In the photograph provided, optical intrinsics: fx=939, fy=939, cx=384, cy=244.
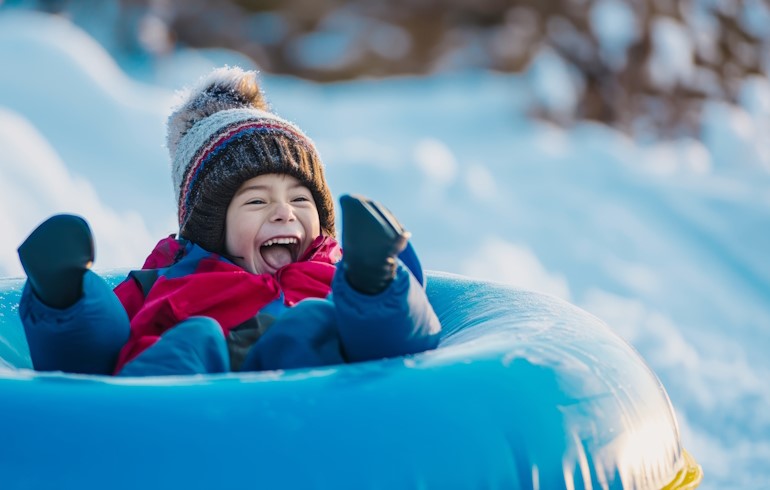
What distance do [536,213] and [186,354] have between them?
456 centimetres

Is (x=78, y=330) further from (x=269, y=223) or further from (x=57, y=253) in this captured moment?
(x=269, y=223)

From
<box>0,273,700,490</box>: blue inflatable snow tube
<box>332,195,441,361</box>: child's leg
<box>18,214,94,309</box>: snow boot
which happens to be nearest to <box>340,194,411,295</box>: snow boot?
<box>332,195,441,361</box>: child's leg

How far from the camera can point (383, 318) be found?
1.42 m

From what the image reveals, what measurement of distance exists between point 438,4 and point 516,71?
1974mm

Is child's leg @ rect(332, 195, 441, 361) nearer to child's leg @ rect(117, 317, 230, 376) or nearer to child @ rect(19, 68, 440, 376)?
child @ rect(19, 68, 440, 376)

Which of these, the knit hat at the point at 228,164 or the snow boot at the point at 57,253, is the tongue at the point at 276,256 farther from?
the snow boot at the point at 57,253

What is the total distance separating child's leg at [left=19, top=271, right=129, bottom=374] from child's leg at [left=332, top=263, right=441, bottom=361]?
15.6 inches

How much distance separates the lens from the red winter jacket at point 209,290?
175 centimetres

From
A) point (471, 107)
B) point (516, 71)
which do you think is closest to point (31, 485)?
point (471, 107)

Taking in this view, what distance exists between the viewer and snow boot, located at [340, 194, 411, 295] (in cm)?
136

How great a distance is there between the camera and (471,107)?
10781 millimetres

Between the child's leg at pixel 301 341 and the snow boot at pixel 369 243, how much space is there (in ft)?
0.51

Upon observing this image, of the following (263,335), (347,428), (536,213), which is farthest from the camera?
(536,213)

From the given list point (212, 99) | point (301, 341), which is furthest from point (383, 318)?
point (212, 99)
